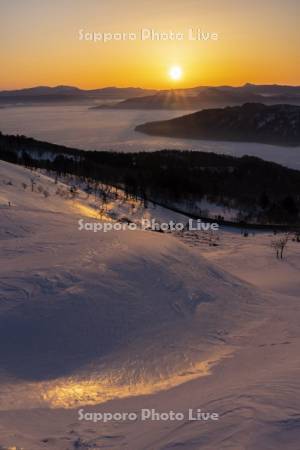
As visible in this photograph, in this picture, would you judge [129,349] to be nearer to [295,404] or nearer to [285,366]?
[285,366]

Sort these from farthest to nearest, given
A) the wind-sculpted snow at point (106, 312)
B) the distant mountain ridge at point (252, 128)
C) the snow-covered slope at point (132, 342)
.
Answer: the distant mountain ridge at point (252, 128) → the wind-sculpted snow at point (106, 312) → the snow-covered slope at point (132, 342)

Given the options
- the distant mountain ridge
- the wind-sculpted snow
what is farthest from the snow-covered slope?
the distant mountain ridge

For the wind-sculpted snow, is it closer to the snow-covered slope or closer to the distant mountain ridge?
the snow-covered slope

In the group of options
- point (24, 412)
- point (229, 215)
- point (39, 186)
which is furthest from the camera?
point (229, 215)

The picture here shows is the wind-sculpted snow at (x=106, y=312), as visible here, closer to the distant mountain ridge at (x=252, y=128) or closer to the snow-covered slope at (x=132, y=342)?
the snow-covered slope at (x=132, y=342)

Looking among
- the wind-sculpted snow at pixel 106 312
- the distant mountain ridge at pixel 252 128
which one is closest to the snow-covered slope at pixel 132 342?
the wind-sculpted snow at pixel 106 312

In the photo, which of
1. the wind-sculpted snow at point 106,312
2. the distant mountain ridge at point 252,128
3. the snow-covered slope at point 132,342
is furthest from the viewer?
the distant mountain ridge at point 252,128

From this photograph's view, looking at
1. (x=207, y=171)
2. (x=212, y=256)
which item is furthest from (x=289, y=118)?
(x=212, y=256)

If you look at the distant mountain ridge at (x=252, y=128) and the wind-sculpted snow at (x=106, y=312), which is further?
the distant mountain ridge at (x=252, y=128)
